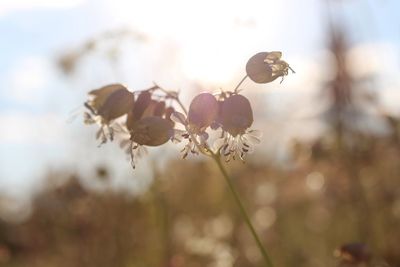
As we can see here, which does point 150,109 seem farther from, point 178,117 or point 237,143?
point 237,143

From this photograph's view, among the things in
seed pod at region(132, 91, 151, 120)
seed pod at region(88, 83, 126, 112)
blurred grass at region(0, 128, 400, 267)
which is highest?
seed pod at region(88, 83, 126, 112)

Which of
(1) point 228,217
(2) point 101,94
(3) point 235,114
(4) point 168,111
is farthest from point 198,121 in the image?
(1) point 228,217

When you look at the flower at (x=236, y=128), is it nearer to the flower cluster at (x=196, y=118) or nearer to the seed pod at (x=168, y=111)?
the flower cluster at (x=196, y=118)

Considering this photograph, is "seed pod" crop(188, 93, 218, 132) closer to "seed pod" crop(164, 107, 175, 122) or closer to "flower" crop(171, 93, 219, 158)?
"flower" crop(171, 93, 219, 158)

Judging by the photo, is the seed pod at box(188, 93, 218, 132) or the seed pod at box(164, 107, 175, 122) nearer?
the seed pod at box(188, 93, 218, 132)

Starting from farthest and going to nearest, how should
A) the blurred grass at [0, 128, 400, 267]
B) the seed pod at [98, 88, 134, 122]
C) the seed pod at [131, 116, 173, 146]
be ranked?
the blurred grass at [0, 128, 400, 267]
the seed pod at [98, 88, 134, 122]
the seed pod at [131, 116, 173, 146]

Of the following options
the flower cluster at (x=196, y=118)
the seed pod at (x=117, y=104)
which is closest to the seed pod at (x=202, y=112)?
the flower cluster at (x=196, y=118)

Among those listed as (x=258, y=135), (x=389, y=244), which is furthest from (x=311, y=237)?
(x=258, y=135)

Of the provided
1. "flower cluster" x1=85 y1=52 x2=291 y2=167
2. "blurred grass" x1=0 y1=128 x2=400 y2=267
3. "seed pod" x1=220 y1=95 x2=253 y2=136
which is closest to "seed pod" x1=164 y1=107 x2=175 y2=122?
"flower cluster" x1=85 y1=52 x2=291 y2=167
